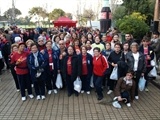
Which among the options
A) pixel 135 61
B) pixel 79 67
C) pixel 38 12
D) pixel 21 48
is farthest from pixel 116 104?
pixel 38 12

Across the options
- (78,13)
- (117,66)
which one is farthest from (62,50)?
(78,13)

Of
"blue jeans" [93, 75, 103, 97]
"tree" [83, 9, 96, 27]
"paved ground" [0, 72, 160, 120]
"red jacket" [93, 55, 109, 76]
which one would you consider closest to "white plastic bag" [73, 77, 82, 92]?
"paved ground" [0, 72, 160, 120]

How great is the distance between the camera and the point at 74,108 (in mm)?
6770

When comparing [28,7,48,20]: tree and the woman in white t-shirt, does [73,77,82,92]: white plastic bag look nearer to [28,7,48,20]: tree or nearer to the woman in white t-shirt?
the woman in white t-shirt

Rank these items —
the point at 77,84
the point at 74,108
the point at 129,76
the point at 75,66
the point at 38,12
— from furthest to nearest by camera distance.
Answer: the point at 38,12 < the point at 77,84 < the point at 75,66 < the point at 129,76 < the point at 74,108

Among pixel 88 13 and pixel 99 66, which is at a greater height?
pixel 99 66

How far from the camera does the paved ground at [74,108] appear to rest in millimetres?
6246

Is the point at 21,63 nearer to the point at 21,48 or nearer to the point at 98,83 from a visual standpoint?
the point at 21,48

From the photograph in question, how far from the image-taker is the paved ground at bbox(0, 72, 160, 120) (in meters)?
6.25

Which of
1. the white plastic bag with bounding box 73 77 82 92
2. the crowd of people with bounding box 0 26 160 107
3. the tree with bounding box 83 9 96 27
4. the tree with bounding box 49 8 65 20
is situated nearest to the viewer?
the crowd of people with bounding box 0 26 160 107

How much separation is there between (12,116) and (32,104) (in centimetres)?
91

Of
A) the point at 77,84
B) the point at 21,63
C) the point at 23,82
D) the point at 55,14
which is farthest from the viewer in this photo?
the point at 55,14

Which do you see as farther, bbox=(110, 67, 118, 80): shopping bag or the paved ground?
bbox=(110, 67, 118, 80): shopping bag

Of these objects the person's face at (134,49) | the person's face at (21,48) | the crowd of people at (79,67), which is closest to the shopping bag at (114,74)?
the crowd of people at (79,67)
